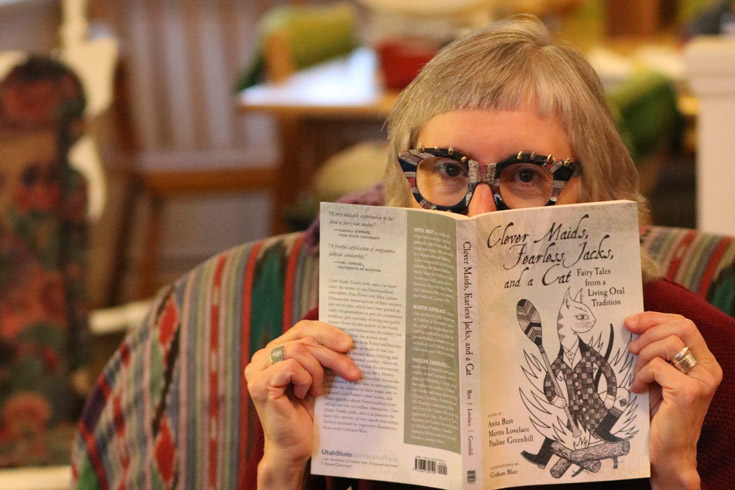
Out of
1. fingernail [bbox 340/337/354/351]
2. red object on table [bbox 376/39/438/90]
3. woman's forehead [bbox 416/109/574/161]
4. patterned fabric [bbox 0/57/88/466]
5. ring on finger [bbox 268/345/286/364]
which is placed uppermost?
woman's forehead [bbox 416/109/574/161]

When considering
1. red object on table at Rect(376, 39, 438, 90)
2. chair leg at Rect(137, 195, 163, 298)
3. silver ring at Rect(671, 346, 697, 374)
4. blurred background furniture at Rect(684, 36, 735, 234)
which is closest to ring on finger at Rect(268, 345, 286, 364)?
silver ring at Rect(671, 346, 697, 374)

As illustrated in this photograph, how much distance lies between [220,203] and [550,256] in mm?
3680

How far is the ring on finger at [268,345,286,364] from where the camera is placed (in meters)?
1.00

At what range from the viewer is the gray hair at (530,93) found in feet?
3.62

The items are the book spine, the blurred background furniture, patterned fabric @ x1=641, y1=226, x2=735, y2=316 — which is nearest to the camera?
the book spine

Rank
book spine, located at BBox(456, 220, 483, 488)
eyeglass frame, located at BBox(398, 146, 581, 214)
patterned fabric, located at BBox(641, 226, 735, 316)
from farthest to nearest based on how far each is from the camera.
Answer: patterned fabric, located at BBox(641, 226, 735, 316) < eyeglass frame, located at BBox(398, 146, 581, 214) < book spine, located at BBox(456, 220, 483, 488)

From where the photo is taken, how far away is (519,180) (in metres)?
1.09

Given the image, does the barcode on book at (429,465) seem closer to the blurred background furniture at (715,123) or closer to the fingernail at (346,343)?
the fingernail at (346,343)

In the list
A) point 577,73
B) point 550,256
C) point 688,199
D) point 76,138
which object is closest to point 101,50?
point 76,138

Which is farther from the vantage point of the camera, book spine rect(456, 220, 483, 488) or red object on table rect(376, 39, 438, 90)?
red object on table rect(376, 39, 438, 90)

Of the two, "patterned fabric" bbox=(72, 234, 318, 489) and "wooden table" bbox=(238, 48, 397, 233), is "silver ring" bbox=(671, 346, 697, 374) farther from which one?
"wooden table" bbox=(238, 48, 397, 233)

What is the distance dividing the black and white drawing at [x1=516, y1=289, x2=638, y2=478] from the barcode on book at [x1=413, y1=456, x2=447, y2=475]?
0.10 meters

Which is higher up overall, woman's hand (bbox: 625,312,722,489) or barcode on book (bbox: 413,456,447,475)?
woman's hand (bbox: 625,312,722,489)

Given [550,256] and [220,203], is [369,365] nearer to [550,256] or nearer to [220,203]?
[550,256]
